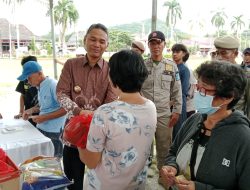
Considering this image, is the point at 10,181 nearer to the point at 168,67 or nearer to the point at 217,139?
the point at 217,139

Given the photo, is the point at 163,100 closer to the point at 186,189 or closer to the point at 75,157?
the point at 75,157

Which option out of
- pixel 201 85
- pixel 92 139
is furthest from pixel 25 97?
pixel 201 85

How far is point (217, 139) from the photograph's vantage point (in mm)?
1188

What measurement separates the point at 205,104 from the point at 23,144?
1543 mm

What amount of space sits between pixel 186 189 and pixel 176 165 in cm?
21

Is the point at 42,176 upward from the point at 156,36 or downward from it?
downward

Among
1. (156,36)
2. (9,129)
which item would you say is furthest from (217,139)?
(9,129)

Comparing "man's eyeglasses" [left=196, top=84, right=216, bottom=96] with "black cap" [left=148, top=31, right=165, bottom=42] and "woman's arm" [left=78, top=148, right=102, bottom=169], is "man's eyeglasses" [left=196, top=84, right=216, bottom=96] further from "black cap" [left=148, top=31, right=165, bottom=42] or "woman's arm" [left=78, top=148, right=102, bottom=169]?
"black cap" [left=148, top=31, right=165, bottom=42]

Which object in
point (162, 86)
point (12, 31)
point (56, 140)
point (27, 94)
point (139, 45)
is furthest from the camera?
point (12, 31)

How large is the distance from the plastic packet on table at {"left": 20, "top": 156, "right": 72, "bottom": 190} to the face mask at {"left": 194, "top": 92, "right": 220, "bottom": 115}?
95 centimetres

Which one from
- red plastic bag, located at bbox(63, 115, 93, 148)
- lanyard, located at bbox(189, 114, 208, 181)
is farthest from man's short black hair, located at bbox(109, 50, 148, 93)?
lanyard, located at bbox(189, 114, 208, 181)

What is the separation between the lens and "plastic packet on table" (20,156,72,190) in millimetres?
1536

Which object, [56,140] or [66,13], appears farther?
[66,13]

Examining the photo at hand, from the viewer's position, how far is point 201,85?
1.26 m
